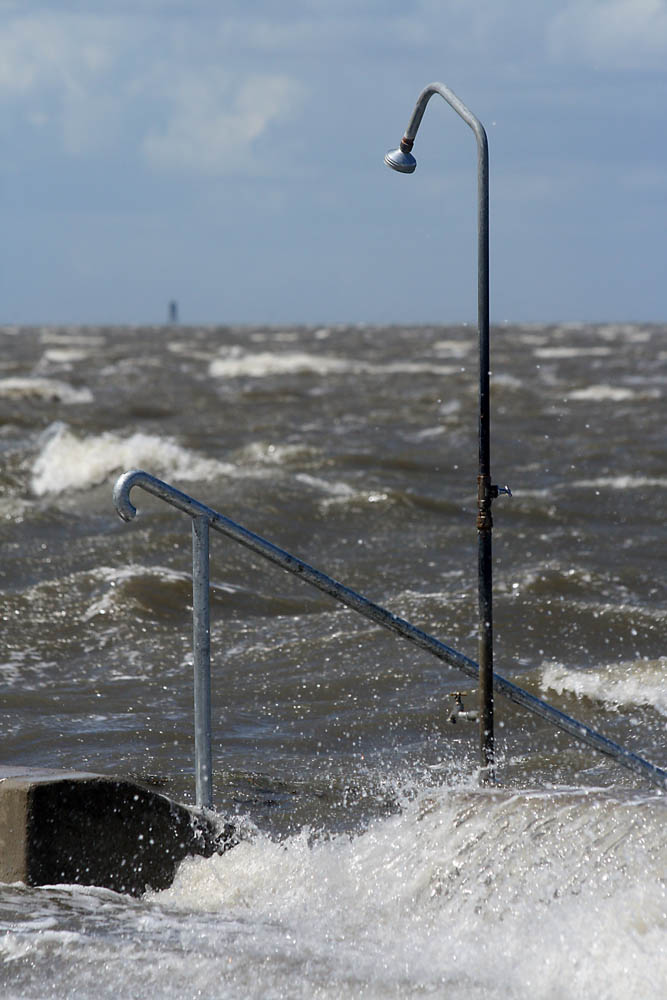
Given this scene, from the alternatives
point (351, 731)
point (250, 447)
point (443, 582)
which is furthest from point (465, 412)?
point (351, 731)

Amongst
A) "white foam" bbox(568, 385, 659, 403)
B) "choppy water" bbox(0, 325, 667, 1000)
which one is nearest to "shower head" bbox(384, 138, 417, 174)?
"choppy water" bbox(0, 325, 667, 1000)

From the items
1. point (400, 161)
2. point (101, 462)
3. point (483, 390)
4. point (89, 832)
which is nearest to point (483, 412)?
point (483, 390)

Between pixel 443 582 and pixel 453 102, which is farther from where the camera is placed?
pixel 443 582

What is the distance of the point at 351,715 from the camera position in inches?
259

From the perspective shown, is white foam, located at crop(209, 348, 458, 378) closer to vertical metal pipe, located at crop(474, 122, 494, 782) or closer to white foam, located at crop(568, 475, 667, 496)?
white foam, located at crop(568, 475, 667, 496)

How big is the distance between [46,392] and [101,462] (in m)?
15.0

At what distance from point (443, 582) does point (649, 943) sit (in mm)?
6454

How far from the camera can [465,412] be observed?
26203 mm

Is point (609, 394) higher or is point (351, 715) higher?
point (609, 394)

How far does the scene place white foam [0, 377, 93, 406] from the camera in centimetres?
2995

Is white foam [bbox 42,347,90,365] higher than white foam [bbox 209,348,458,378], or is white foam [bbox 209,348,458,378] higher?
white foam [bbox 42,347,90,365]

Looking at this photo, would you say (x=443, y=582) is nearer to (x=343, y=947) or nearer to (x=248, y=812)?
(x=248, y=812)

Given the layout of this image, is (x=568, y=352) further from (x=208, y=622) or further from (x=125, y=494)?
(x=125, y=494)

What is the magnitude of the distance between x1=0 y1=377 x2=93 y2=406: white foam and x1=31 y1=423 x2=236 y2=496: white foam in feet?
39.6
